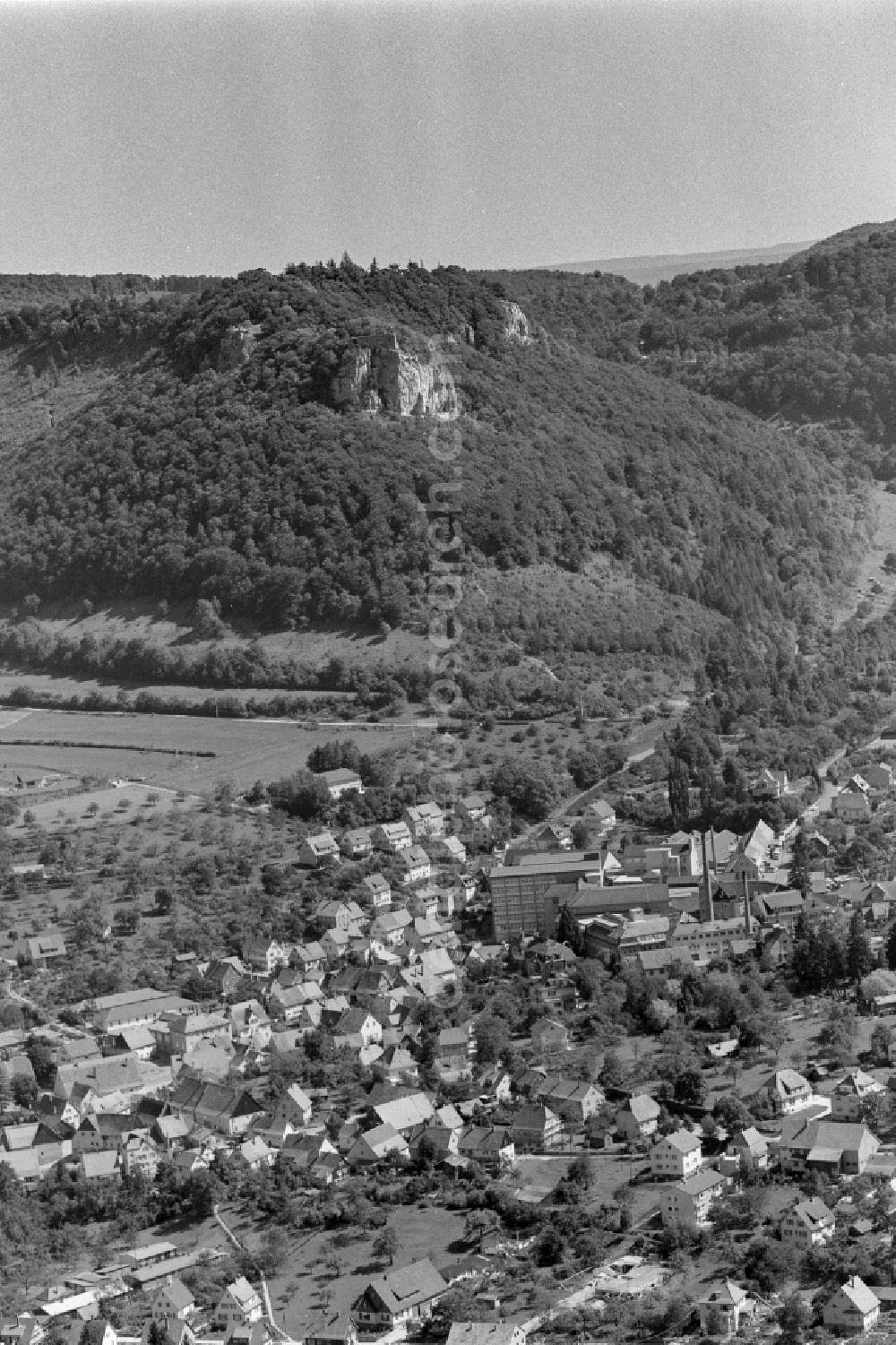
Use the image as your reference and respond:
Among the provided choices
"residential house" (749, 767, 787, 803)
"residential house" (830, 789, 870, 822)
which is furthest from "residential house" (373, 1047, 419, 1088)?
"residential house" (830, 789, 870, 822)

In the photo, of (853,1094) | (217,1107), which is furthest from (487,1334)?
(217,1107)

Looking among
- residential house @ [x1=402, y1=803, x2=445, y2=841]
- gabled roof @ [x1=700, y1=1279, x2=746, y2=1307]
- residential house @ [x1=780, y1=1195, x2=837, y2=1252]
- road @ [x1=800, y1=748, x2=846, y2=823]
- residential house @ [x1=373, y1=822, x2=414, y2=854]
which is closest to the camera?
gabled roof @ [x1=700, y1=1279, x2=746, y2=1307]

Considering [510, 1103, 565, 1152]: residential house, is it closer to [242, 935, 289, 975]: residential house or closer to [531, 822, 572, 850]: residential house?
[242, 935, 289, 975]: residential house

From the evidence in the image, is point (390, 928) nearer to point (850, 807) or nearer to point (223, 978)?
point (223, 978)

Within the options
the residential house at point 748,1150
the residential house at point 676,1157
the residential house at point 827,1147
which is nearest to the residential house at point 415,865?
the residential house at point 676,1157

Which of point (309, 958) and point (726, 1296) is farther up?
point (309, 958)

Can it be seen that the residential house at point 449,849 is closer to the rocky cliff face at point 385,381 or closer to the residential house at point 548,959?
the residential house at point 548,959
